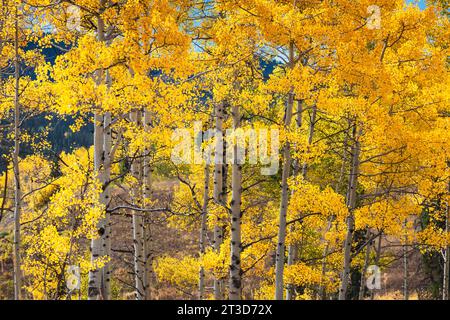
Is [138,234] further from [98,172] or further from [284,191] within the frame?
[284,191]

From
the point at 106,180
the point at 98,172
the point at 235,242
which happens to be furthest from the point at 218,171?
the point at 98,172

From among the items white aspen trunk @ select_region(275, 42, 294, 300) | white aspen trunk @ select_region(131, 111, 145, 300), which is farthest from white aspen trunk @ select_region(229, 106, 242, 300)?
white aspen trunk @ select_region(131, 111, 145, 300)

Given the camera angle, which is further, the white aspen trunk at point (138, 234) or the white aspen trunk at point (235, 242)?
the white aspen trunk at point (138, 234)

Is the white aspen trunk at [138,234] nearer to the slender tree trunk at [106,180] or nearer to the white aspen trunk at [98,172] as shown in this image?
the slender tree trunk at [106,180]

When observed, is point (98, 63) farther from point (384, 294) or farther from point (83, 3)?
point (384, 294)

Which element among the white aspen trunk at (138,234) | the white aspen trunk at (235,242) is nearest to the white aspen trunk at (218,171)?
the white aspen trunk at (235,242)

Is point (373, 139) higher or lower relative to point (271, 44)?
lower

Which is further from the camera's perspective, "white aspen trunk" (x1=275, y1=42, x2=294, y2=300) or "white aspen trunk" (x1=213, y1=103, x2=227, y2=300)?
"white aspen trunk" (x1=213, y1=103, x2=227, y2=300)

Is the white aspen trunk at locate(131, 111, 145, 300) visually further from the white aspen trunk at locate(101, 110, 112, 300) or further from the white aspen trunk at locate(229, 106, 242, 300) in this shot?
the white aspen trunk at locate(229, 106, 242, 300)

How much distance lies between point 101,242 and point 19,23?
415 centimetres

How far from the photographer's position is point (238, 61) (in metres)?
7.63

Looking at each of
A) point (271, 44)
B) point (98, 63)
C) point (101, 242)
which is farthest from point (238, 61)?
point (101, 242)

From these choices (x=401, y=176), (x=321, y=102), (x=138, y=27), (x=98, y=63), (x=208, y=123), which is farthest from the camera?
(x=208, y=123)
